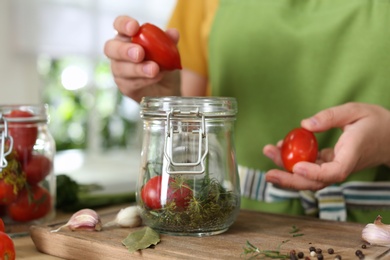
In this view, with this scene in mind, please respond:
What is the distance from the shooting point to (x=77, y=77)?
2963 millimetres

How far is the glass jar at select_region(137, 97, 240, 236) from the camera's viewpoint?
910mm

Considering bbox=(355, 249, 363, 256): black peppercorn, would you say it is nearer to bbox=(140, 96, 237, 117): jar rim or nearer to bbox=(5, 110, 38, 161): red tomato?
bbox=(140, 96, 237, 117): jar rim

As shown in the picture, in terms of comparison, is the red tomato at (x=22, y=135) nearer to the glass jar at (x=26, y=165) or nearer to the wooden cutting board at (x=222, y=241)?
the glass jar at (x=26, y=165)

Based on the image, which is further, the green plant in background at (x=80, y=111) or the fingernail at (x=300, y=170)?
the green plant in background at (x=80, y=111)

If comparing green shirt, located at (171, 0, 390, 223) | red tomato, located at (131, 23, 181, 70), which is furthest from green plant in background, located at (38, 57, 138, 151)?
red tomato, located at (131, 23, 181, 70)

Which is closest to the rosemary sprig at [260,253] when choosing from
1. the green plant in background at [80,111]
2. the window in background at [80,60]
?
the window in background at [80,60]

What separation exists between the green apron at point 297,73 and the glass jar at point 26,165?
438mm

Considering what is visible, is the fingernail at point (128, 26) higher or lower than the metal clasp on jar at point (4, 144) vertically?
higher

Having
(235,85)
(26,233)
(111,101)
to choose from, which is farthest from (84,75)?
(26,233)

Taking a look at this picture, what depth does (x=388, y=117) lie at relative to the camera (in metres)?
1.10

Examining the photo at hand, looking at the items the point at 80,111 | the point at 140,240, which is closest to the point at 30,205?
the point at 140,240

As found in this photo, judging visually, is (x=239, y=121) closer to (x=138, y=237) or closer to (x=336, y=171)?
(x=336, y=171)

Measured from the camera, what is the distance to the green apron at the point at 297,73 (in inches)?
48.8

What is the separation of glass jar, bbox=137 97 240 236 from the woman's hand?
0.13 meters
